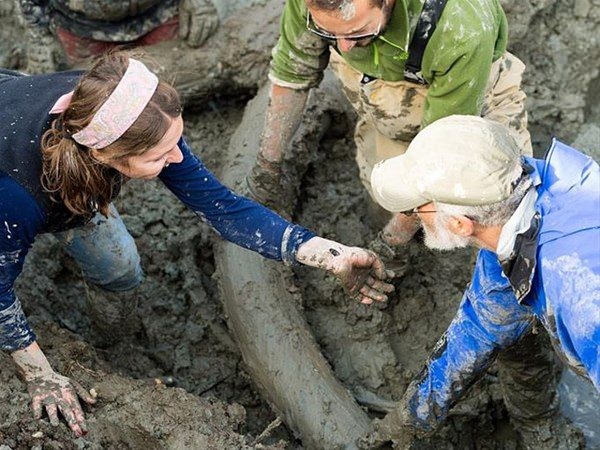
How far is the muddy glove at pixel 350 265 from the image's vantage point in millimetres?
2881

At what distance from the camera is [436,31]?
267 centimetres

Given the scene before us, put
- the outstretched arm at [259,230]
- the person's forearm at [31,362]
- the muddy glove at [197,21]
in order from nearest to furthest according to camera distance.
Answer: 1. the person's forearm at [31,362]
2. the outstretched arm at [259,230]
3. the muddy glove at [197,21]

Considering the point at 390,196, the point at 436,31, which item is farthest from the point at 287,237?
the point at 436,31

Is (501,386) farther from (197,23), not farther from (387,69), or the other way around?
(197,23)

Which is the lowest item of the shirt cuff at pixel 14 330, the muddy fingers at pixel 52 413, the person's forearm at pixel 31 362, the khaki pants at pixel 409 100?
the muddy fingers at pixel 52 413

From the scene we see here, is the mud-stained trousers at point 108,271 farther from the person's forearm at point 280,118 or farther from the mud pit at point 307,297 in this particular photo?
the person's forearm at point 280,118

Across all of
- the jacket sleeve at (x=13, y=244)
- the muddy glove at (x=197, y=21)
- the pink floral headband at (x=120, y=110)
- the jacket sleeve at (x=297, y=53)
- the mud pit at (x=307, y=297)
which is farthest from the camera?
the muddy glove at (x=197, y=21)

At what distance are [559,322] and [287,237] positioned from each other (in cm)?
107

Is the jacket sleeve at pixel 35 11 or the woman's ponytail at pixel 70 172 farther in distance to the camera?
the jacket sleeve at pixel 35 11

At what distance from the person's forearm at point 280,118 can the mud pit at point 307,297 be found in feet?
1.60

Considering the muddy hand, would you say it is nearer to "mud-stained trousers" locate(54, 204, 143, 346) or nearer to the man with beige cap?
"mud-stained trousers" locate(54, 204, 143, 346)

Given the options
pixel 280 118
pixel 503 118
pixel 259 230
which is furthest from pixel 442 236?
pixel 280 118

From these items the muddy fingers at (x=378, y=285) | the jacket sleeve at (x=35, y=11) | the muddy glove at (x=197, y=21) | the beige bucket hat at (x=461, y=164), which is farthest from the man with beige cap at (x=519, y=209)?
the jacket sleeve at (x=35, y=11)

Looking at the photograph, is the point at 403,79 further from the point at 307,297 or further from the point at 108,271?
the point at 108,271
